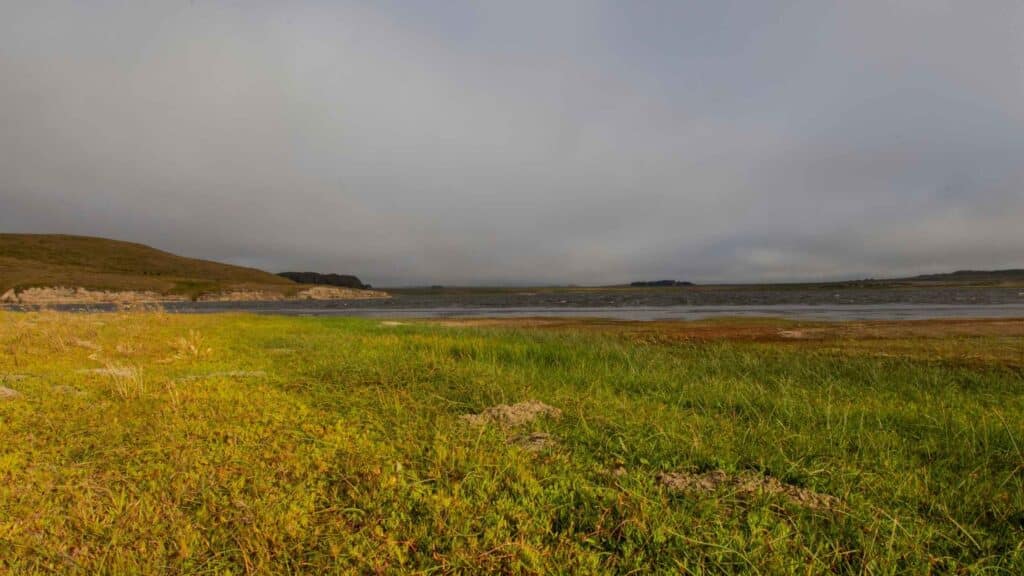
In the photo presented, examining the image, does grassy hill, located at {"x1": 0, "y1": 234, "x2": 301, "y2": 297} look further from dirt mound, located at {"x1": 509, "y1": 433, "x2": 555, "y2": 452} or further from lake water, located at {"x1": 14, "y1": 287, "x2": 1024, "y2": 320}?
dirt mound, located at {"x1": 509, "y1": 433, "x2": 555, "y2": 452}

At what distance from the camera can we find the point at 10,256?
122 meters

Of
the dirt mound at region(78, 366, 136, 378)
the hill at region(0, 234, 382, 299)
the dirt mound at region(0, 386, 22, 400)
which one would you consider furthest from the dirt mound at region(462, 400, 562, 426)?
the hill at region(0, 234, 382, 299)

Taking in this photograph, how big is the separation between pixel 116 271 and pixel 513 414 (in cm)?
16908

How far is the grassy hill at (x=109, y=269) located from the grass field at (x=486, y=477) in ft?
400

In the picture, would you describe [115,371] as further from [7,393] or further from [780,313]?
[780,313]

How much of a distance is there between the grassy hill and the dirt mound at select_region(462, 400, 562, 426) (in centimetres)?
12406

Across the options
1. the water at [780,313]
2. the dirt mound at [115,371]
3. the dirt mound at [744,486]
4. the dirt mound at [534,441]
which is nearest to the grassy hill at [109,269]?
the water at [780,313]

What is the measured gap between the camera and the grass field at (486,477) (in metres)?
3.20

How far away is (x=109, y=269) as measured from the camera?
130 metres

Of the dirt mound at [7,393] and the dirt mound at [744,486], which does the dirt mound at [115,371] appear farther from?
the dirt mound at [744,486]

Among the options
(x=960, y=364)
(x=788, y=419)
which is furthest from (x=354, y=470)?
(x=960, y=364)

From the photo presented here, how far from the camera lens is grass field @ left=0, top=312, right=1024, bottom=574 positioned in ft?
10.5

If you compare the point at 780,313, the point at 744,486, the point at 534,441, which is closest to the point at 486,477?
the point at 534,441

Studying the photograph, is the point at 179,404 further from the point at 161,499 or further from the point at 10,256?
the point at 10,256
